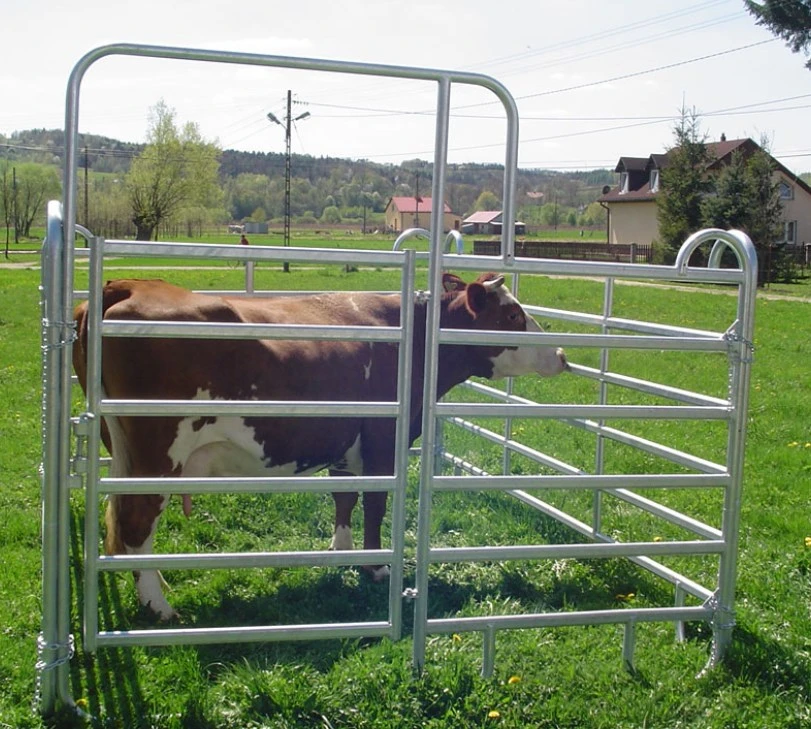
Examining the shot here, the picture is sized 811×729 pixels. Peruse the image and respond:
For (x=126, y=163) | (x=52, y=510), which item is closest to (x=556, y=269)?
(x=52, y=510)

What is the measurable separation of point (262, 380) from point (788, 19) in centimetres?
3661

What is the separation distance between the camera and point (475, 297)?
210 inches

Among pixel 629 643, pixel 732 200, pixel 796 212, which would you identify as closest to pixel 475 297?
pixel 629 643

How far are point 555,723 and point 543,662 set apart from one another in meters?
0.52

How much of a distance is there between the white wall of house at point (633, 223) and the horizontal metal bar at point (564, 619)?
5230 centimetres

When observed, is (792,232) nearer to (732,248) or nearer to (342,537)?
(342,537)

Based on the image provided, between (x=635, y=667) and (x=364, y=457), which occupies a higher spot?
(x=364, y=457)

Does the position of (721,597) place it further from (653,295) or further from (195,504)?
(653,295)

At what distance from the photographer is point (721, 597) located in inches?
174

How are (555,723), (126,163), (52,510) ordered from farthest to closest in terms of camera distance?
(126,163), (555,723), (52,510)

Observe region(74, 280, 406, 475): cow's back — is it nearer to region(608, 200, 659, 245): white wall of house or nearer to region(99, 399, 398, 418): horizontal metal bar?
region(99, 399, 398, 418): horizontal metal bar

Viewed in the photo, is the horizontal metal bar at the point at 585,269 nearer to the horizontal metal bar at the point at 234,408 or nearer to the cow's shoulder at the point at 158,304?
the horizontal metal bar at the point at 234,408

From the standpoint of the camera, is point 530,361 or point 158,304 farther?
point 530,361

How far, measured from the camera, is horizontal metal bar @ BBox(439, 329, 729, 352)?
3.91m
